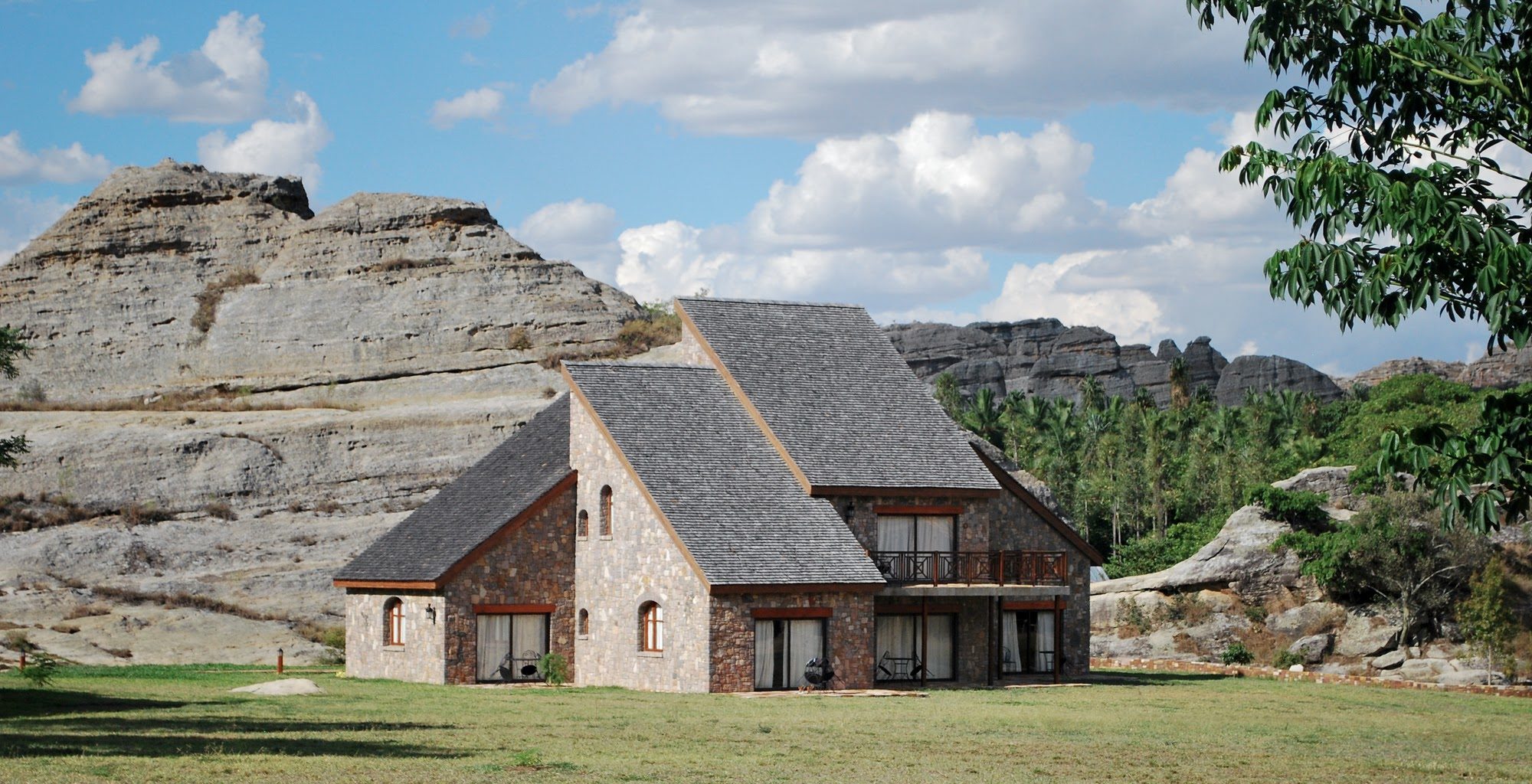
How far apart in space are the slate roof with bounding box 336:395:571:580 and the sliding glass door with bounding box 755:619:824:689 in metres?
6.68

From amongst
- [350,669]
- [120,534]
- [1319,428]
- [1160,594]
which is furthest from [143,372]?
[1319,428]

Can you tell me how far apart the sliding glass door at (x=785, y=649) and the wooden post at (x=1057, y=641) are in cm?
717

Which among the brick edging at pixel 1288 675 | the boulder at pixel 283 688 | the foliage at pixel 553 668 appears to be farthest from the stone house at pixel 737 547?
the boulder at pixel 283 688

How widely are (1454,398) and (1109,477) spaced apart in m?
26.8

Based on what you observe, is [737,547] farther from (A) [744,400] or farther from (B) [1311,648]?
(B) [1311,648]

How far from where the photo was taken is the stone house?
34.9 metres

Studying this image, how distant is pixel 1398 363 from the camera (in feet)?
561

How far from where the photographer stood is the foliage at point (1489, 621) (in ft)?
158

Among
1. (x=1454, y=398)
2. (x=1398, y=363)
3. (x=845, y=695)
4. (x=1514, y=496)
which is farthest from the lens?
(x=1398, y=363)

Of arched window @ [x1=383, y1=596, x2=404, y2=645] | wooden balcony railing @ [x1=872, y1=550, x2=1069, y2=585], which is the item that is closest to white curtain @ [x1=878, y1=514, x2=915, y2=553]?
wooden balcony railing @ [x1=872, y1=550, x2=1069, y2=585]

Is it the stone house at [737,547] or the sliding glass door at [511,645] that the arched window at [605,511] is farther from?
the sliding glass door at [511,645]

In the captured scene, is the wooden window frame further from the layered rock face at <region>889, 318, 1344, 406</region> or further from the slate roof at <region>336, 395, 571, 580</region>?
the layered rock face at <region>889, 318, 1344, 406</region>

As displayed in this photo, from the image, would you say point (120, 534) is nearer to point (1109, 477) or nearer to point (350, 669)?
point (350, 669)

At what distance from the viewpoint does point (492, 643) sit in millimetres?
37750
